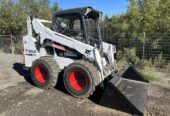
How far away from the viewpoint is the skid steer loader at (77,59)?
214 inches

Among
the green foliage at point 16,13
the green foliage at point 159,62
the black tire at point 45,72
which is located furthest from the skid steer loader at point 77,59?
the green foliage at point 16,13

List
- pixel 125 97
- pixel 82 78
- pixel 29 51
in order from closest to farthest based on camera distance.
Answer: pixel 125 97 < pixel 82 78 < pixel 29 51

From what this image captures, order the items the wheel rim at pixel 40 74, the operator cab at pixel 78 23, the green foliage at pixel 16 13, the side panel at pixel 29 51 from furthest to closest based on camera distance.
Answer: the green foliage at pixel 16 13 < the side panel at pixel 29 51 < the wheel rim at pixel 40 74 < the operator cab at pixel 78 23

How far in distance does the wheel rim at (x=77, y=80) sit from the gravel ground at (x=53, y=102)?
283mm

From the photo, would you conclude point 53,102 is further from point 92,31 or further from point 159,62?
point 159,62

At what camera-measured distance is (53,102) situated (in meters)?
5.33

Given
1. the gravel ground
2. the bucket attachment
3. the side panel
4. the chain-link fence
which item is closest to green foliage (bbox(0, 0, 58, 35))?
the chain-link fence

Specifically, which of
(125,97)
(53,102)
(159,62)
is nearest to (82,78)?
(53,102)

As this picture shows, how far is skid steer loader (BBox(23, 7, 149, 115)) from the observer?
17.8 feet

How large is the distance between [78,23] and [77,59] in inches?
37.0

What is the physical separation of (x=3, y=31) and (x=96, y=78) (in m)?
11.8

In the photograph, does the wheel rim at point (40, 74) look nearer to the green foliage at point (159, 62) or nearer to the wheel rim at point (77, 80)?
the wheel rim at point (77, 80)

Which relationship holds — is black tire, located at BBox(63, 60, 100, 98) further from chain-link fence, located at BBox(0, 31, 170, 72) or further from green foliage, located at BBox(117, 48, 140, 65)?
green foliage, located at BBox(117, 48, 140, 65)

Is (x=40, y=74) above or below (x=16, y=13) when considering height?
below
